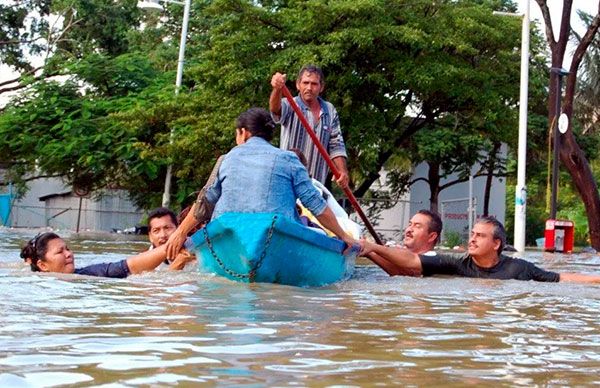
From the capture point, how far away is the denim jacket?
809cm

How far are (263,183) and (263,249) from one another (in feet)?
1.54

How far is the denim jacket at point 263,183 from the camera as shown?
8.09 m

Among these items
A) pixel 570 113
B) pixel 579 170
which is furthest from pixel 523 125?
pixel 579 170

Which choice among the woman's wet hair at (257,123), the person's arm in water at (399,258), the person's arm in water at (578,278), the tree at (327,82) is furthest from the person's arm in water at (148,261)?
the tree at (327,82)

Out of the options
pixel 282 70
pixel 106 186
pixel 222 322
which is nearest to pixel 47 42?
pixel 106 186

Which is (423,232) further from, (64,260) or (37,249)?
(37,249)

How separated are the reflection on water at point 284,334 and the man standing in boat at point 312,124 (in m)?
2.37

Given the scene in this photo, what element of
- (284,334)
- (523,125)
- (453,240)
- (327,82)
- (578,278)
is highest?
(327,82)

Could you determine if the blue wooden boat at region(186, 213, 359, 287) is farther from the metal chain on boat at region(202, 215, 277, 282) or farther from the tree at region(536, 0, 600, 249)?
the tree at region(536, 0, 600, 249)

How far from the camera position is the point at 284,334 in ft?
16.4

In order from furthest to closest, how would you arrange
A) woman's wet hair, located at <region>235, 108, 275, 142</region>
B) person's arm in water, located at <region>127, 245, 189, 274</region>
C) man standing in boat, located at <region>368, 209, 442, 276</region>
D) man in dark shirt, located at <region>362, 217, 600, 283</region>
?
man standing in boat, located at <region>368, 209, 442, 276</region>
man in dark shirt, located at <region>362, 217, 600, 283</region>
person's arm in water, located at <region>127, 245, 189, 274</region>
woman's wet hair, located at <region>235, 108, 275, 142</region>

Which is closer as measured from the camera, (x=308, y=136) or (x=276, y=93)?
(x=276, y=93)

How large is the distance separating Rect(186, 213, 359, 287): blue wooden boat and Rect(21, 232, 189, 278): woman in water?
314mm

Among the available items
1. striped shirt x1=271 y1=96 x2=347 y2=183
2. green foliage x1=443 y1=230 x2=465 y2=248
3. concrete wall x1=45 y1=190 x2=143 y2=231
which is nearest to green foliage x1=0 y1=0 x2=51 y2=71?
concrete wall x1=45 y1=190 x2=143 y2=231
